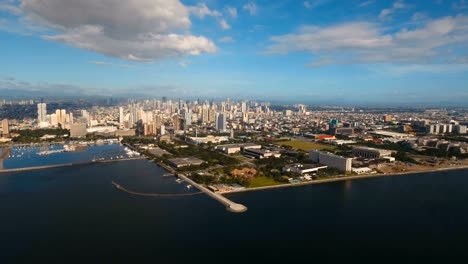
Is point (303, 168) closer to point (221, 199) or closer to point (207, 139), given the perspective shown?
point (221, 199)

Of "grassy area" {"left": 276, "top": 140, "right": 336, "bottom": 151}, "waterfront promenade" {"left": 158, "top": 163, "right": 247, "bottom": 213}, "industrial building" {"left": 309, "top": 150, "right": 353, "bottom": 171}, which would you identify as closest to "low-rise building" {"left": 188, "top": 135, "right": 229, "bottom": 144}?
"grassy area" {"left": 276, "top": 140, "right": 336, "bottom": 151}

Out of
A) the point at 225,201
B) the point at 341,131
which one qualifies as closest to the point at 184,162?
the point at 225,201

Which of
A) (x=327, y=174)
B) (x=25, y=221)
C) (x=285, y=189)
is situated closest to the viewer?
(x=25, y=221)

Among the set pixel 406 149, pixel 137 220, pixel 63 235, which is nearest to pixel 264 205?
pixel 137 220

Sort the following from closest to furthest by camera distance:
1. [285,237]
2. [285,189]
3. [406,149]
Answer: [285,237] → [285,189] → [406,149]

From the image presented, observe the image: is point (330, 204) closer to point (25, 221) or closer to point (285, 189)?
point (285, 189)

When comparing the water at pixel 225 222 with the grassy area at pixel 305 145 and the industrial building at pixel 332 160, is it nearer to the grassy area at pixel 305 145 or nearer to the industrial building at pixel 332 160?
the industrial building at pixel 332 160

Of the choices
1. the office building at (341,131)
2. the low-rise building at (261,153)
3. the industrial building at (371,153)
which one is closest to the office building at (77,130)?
the low-rise building at (261,153)
